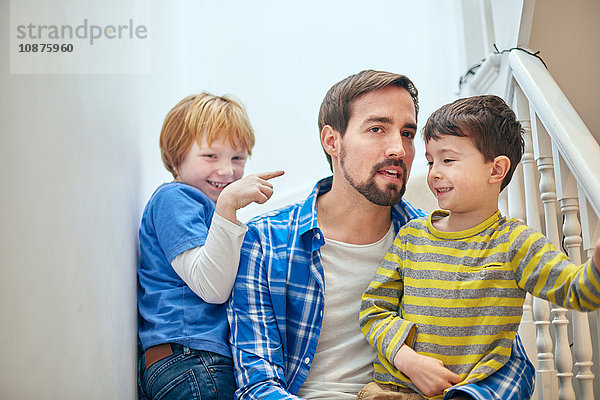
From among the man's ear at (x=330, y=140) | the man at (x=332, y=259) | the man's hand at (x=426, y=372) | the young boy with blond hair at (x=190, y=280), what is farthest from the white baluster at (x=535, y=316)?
the young boy with blond hair at (x=190, y=280)

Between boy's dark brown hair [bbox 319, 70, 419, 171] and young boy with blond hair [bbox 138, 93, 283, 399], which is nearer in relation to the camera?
young boy with blond hair [bbox 138, 93, 283, 399]

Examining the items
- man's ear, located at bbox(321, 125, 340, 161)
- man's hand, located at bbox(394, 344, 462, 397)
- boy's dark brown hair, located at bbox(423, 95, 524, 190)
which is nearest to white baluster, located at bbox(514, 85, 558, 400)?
boy's dark brown hair, located at bbox(423, 95, 524, 190)

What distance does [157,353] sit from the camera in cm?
146

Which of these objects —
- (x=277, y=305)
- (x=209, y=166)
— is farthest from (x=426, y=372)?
(x=209, y=166)

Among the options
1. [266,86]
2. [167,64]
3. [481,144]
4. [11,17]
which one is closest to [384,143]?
[481,144]

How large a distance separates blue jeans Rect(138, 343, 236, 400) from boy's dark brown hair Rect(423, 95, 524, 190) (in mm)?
744

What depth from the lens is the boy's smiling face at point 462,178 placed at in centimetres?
128

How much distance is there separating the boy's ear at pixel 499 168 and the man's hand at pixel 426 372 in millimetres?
416

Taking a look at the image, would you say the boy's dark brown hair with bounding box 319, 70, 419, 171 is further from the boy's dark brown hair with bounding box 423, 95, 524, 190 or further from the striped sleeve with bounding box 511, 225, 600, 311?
the striped sleeve with bounding box 511, 225, 600, 311

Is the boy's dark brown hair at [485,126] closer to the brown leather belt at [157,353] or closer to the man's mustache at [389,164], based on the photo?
the man's mustache at [389,164]

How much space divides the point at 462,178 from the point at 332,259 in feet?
1.36

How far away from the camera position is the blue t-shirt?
145cm

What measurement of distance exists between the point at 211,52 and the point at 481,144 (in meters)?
1.99

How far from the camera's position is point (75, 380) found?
39.3 inches
